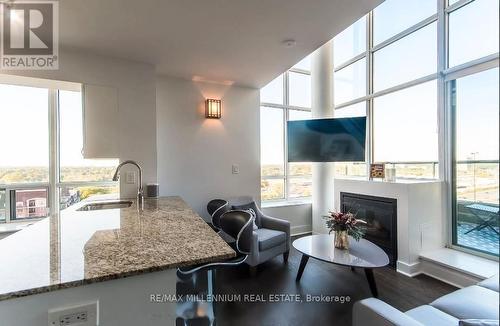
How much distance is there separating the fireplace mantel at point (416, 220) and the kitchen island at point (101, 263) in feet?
8.20

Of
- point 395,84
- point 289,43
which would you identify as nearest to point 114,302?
point 289,43

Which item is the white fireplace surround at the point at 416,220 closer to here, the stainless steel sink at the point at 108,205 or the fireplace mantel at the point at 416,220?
the fireplace mantel at the point at 416,220

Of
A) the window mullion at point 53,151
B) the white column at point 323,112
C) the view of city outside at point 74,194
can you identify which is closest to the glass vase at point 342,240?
the white column at point 323,112

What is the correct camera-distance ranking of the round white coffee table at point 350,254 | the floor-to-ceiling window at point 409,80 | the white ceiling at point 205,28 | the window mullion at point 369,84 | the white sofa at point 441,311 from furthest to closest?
the window mullion at point 369,84
the floor-to-ceiling window at point 409,80
the round white coffee table at point 350,254
the white ceiling at point 205,28
the white sofa at point 441,311

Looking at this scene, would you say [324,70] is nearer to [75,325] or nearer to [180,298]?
[180,298]

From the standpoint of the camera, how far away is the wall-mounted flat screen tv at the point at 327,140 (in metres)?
3.34

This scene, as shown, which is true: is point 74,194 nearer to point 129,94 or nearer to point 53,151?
point 53,151

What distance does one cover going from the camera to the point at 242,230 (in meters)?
1.54

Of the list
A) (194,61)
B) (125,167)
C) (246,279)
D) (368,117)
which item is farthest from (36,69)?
(368,117)

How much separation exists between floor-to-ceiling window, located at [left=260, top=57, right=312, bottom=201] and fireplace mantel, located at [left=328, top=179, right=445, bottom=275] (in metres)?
1.82

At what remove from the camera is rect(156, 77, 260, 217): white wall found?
311cm

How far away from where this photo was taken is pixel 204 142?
11.0ft

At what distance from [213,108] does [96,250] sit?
260 cm

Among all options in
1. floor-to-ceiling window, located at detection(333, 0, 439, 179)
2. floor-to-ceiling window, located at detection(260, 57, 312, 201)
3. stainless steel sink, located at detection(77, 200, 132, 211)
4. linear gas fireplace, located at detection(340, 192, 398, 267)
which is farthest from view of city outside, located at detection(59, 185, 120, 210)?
floor-to-ceiling window, located at detection(333, 0, 439, 179)
